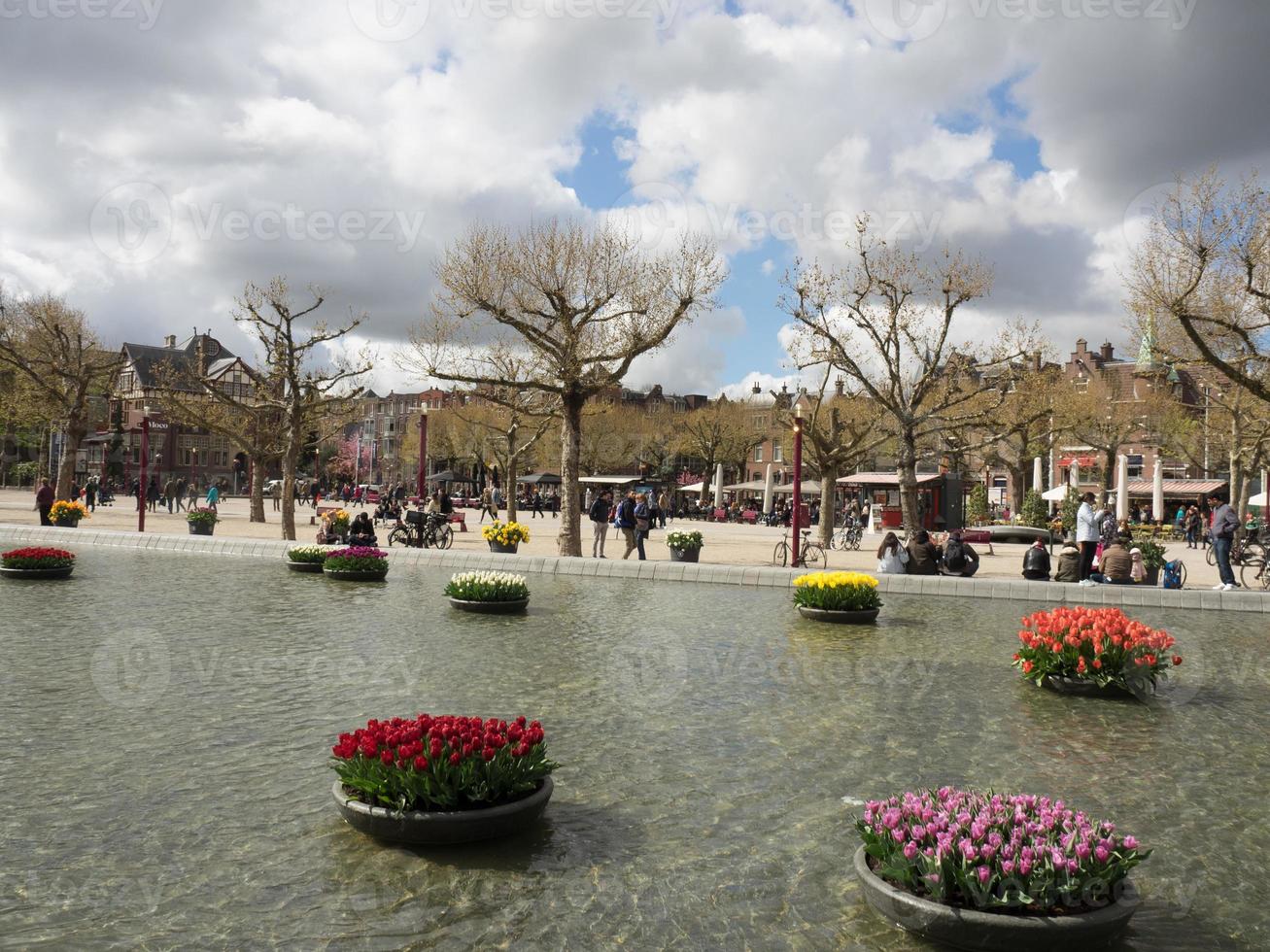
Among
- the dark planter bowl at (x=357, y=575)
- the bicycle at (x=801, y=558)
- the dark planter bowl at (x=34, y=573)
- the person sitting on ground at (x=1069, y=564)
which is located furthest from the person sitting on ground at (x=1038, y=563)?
the dark planter bowl at (x=34, y=573)

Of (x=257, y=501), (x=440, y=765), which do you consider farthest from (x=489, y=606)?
(x=257, y=501)

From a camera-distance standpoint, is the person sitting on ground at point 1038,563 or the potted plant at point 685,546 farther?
the potted plant at point 685,546

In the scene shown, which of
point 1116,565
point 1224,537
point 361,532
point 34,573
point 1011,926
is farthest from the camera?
point 361,532

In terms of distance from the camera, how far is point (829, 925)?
4043mm

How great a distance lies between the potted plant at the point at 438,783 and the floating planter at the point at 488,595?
802 cm

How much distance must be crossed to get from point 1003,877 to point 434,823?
253 centimetres

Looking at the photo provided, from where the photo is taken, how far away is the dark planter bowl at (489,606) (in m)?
13.2

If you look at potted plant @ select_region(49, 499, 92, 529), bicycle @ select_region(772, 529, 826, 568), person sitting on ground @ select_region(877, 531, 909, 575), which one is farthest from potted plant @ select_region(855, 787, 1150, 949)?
potted plant @ select_region(49, 499, 92, 529)

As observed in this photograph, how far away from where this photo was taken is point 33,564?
15.9 m

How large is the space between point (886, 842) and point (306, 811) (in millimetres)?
2955

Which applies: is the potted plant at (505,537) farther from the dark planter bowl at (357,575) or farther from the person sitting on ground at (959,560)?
the person sitting on ground at (959,560)

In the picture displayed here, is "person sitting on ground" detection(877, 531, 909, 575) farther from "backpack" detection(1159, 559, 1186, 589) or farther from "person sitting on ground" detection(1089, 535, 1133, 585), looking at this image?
"backpack" detection(1159, 559, 1186, 589)

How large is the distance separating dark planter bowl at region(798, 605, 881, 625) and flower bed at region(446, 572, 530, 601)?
387 cm

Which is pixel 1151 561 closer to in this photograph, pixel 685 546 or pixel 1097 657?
pixel 685 546
